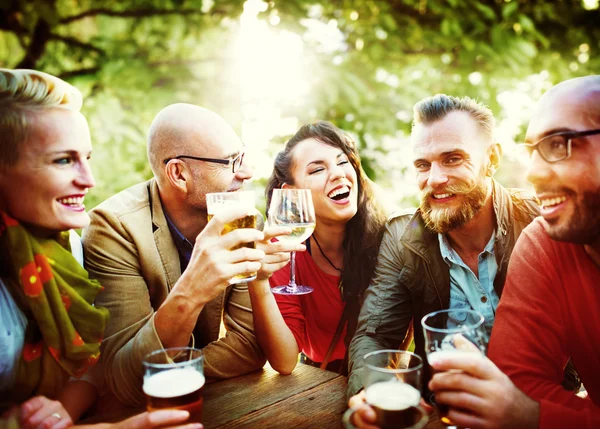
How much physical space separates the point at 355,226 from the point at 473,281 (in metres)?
0.85

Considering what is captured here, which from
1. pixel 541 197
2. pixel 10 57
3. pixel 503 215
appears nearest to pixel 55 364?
pixel 541 197

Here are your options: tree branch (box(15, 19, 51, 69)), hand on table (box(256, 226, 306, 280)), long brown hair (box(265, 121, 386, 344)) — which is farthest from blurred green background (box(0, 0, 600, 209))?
hand on table (box(256, 226, 306, 280))

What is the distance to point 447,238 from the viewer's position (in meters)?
2.56

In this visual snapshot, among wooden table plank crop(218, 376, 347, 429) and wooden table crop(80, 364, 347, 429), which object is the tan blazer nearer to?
wooden table crop(80, 364, 347, 429)

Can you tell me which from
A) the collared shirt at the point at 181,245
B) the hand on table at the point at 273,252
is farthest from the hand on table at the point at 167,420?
the collared shirt at the point at 181,245

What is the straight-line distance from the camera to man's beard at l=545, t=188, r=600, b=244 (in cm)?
149

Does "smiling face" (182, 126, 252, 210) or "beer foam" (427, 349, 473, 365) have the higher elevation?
"smiling face" (182, 126, 252, 210)

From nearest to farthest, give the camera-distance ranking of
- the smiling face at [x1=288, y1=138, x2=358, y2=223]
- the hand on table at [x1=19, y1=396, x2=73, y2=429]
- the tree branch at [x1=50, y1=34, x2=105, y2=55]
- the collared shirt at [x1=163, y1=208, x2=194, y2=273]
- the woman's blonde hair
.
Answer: the hand on table at [x1=19, y1=396, x2=73, y2=429] < the woman's blonde hair < the collared shirt at [x1=163, y1=208, x2=194, y2=273] < the smiling face at [x1=288, y1=138, x2=358, y2=223] < the tree branch at [x1=50, y1=34, x2=105, y2=55]

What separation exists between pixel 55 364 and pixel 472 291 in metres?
1.92

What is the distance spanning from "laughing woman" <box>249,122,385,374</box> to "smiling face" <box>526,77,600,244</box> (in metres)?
1.41

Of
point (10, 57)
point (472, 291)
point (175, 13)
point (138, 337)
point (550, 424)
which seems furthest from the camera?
point (10, 57)

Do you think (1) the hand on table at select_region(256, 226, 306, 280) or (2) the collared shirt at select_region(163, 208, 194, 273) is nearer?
(1) the hand on table at select_region(256, 226, 306, 280)

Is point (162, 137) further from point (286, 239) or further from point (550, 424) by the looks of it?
point (550, 424)

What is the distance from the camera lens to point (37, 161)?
1542mm
